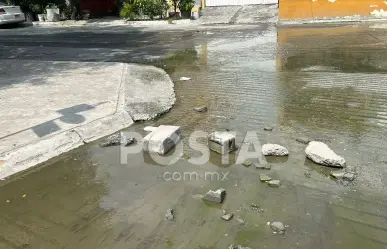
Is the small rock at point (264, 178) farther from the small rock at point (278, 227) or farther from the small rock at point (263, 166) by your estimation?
the small rock at point (278, 227)

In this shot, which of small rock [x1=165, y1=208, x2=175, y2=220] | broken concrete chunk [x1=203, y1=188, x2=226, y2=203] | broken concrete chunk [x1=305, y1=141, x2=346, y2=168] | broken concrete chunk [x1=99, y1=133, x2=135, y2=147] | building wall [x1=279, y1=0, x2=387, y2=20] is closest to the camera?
small rock [x1=165, y1=208, x2=175, y2=220]

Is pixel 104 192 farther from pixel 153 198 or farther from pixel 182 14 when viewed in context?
pixel 182 14

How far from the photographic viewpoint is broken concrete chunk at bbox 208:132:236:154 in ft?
14.6

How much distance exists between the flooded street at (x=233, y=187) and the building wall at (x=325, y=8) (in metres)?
11.3

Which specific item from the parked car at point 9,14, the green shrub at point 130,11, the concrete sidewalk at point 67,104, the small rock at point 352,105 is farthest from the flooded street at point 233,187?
the parked car at point 9,14

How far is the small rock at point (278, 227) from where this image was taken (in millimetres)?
3080

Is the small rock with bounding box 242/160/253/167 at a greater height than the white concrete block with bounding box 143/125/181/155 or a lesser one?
lesser

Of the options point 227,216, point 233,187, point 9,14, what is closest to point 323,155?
point 233,187

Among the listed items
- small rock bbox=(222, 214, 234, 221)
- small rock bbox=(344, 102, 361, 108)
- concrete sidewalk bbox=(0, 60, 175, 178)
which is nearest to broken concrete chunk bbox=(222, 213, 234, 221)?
small rock bbox=(222, 214, 234, 221)

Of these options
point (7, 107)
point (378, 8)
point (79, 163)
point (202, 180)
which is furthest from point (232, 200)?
point (378, 8)

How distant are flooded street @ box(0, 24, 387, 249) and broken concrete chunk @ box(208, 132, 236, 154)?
13 cm

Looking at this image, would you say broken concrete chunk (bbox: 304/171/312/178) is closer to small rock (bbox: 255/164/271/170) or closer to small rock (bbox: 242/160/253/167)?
small rock (bbox: 255/164/271/170)

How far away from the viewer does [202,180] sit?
3971 mm

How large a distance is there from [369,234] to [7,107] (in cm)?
544
